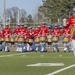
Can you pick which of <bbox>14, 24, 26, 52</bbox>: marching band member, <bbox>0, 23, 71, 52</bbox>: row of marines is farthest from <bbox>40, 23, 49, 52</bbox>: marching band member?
<bbox>14, 24, 26, 52</bbox>: marching band member

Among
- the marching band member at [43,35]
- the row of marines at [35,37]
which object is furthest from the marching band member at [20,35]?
the marching band member at [43,35]

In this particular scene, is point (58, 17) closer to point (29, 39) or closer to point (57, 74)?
point (29, 39)

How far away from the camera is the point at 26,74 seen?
12914 millimetres

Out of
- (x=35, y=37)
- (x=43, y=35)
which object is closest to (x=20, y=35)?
(x=35, y=37)

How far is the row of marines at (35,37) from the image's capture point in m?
29.3

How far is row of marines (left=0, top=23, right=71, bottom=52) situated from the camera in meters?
29.3

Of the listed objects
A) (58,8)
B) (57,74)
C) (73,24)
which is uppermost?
(58,8)

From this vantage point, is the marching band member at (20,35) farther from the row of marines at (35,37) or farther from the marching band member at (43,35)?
the marching band member at (43,35)

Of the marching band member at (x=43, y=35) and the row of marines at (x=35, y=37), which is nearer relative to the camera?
the marching band member at (x=43, y=35)

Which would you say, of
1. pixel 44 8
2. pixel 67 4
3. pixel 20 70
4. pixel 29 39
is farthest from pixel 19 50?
pixel 44 8

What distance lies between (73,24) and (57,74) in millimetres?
1838

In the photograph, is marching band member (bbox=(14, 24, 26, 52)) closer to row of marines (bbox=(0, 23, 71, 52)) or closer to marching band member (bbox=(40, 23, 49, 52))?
row of marines (bbox=(0, 23, 71, 52))

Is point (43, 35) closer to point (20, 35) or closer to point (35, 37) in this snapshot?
point (35, 37)

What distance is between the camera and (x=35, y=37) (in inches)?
1195
